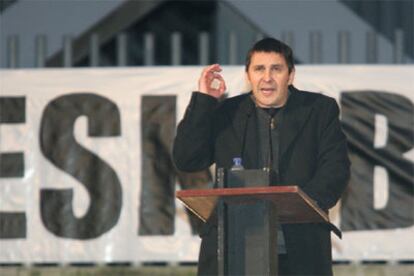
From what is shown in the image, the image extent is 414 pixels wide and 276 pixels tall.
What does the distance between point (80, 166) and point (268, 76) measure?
527 cm

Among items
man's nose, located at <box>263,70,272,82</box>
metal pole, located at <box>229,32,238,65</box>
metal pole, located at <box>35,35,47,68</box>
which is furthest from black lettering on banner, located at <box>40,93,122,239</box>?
man's nose, located at <box>263,70,272,82</box>

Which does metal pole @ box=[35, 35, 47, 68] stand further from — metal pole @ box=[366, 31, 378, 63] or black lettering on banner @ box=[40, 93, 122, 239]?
metal pole @ box=[366, 31, 378, 63]

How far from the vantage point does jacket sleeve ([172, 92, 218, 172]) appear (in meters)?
5.14

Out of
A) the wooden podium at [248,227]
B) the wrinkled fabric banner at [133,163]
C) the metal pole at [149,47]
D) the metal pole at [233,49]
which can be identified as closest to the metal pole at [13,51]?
the wrinkled fabric banner at [133,163]

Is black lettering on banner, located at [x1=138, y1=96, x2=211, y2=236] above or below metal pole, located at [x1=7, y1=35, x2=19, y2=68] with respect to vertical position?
below

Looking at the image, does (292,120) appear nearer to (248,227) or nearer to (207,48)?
(248,227)

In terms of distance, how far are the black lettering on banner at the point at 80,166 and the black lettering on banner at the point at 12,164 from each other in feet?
0.59

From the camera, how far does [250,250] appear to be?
4.82 metres

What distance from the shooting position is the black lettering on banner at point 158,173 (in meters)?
10.1

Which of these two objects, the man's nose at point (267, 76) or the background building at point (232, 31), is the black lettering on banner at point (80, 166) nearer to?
the background building at point (232, 31)

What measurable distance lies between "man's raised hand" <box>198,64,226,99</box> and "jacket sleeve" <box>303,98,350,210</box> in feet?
1.46

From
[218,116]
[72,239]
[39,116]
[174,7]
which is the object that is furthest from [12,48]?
[218,116]

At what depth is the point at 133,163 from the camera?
1012 cm

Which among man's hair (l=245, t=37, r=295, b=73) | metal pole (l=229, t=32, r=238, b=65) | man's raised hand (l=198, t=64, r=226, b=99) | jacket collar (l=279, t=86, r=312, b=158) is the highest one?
metal pole (l=229, t=32, r=238, b=65)
